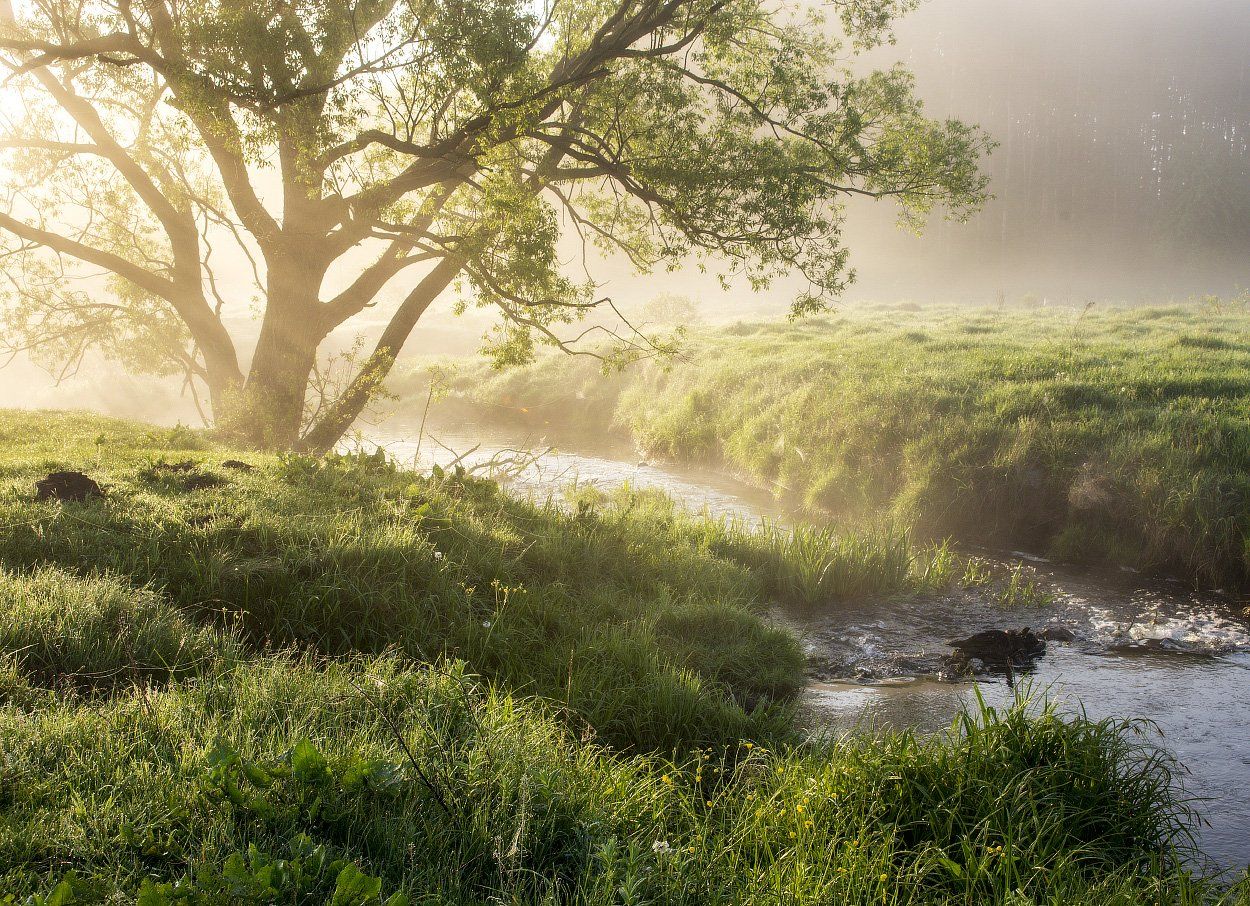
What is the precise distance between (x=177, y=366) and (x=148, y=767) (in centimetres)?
2206

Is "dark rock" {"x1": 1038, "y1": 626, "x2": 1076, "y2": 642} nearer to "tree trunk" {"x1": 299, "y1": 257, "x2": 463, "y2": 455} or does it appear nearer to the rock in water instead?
the rock in water

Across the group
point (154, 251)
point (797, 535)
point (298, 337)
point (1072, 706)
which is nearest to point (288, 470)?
Answer: point (298, 337)

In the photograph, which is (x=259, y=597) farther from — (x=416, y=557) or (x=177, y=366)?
(x=177, y=366)

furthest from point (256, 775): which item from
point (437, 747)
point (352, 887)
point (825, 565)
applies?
point (825, 565)

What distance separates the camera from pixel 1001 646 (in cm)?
758

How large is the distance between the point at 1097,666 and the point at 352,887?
738 centimetres

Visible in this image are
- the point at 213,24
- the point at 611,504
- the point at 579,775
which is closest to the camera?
the point at 579,775

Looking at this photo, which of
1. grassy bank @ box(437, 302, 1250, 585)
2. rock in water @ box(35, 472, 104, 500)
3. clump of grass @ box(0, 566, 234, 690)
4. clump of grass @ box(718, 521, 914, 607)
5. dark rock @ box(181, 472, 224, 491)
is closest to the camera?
clump of grass @ box(0, 566, 234, 690)

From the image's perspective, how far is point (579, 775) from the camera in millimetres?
3836

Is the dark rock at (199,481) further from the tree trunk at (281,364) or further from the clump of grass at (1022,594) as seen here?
the clump of grass at (1022,594)

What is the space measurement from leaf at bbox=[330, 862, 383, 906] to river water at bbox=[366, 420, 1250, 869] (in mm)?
3840

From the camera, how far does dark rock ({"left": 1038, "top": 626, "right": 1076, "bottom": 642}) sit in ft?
25.7

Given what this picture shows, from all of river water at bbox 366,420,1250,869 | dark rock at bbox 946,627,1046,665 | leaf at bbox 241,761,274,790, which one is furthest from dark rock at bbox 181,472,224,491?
dark rock at bbox 946,627,1046,665

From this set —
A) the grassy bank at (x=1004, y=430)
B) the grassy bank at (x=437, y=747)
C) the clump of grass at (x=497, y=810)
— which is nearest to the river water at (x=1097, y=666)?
the grassy bank at (x=437, y=747)
